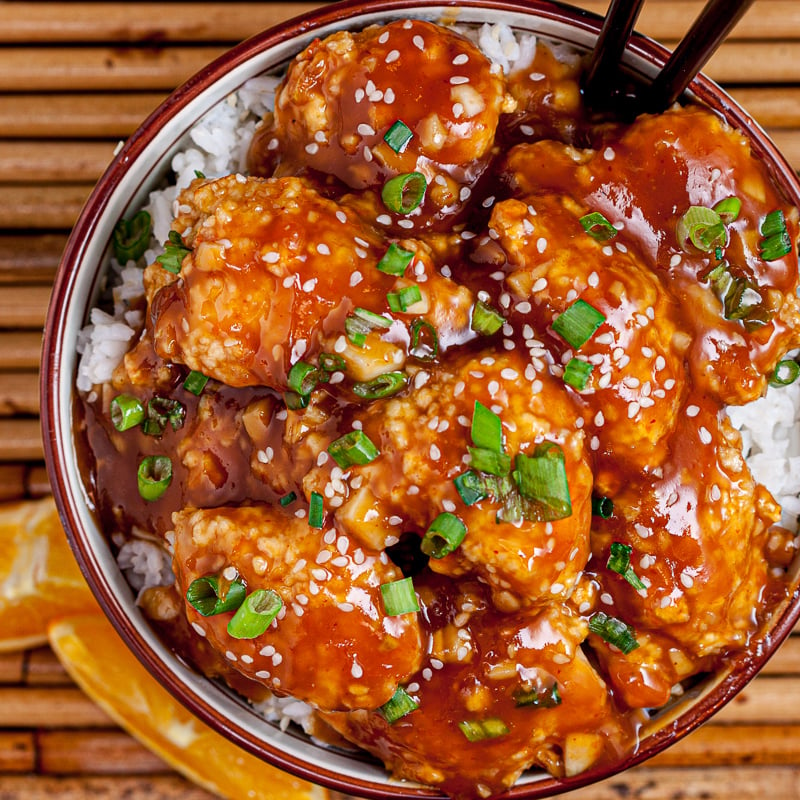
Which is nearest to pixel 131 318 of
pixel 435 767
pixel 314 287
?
pixel 314 287

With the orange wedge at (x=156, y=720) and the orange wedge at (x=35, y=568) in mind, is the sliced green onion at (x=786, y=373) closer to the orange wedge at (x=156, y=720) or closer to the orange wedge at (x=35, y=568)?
the orange wedge at (x=156, y=720)

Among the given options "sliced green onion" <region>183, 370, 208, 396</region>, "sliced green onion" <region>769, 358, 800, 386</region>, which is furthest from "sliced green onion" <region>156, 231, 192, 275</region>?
"sliced green onion" <region>769, 358, 800, 386</region>

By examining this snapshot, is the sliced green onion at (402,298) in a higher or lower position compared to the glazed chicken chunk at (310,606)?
higher

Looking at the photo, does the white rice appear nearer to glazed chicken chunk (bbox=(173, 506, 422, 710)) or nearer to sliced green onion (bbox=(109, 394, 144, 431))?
sliced green onion (bbox=(109, 394, 144, 431))

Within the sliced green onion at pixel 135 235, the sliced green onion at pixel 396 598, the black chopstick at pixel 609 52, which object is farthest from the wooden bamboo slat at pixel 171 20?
the sliced green onion at pixel 396 598

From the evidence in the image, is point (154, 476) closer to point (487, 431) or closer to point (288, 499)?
point (288, 499)

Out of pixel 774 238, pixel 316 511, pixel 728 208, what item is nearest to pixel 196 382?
pixel 316 511
